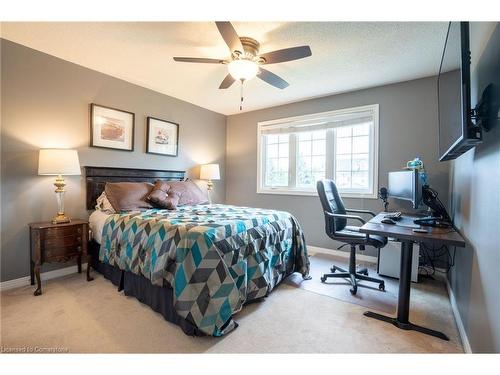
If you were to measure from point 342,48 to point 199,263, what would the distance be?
241 centimetres

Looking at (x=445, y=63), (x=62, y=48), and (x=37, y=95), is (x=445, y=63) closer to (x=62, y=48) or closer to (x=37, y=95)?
(x=62, y=48)

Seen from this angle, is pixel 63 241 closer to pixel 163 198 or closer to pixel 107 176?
pixel 107 176

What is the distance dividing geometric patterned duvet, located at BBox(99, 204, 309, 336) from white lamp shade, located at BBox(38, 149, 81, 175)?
655 mm

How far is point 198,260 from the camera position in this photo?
163cm

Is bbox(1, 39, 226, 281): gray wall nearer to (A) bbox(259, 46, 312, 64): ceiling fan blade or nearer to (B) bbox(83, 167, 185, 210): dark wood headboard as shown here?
(B) bbox(83, 167, 185, 210): dark wood headboard

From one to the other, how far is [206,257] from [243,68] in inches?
65.1

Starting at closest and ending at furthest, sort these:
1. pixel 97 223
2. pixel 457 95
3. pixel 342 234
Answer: pixel 457 95, pixel 342 234, pixel 97 223

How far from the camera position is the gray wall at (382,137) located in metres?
2.94

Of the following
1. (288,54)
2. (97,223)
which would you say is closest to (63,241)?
(97,223)

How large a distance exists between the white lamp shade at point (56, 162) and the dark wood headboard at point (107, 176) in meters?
0.48

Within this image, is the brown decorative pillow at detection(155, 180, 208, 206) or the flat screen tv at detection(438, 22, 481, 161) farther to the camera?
the brown decorative pillow at detection(155, 180, 208, 206)

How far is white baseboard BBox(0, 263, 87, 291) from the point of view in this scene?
7.55 ft

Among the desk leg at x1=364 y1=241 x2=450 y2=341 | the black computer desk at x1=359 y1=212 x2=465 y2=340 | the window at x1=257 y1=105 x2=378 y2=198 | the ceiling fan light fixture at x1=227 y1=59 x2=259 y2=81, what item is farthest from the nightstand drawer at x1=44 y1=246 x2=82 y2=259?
the desk leg at x1=364 y1=241 x2=450 y2=341

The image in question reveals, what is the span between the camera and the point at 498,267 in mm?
993
